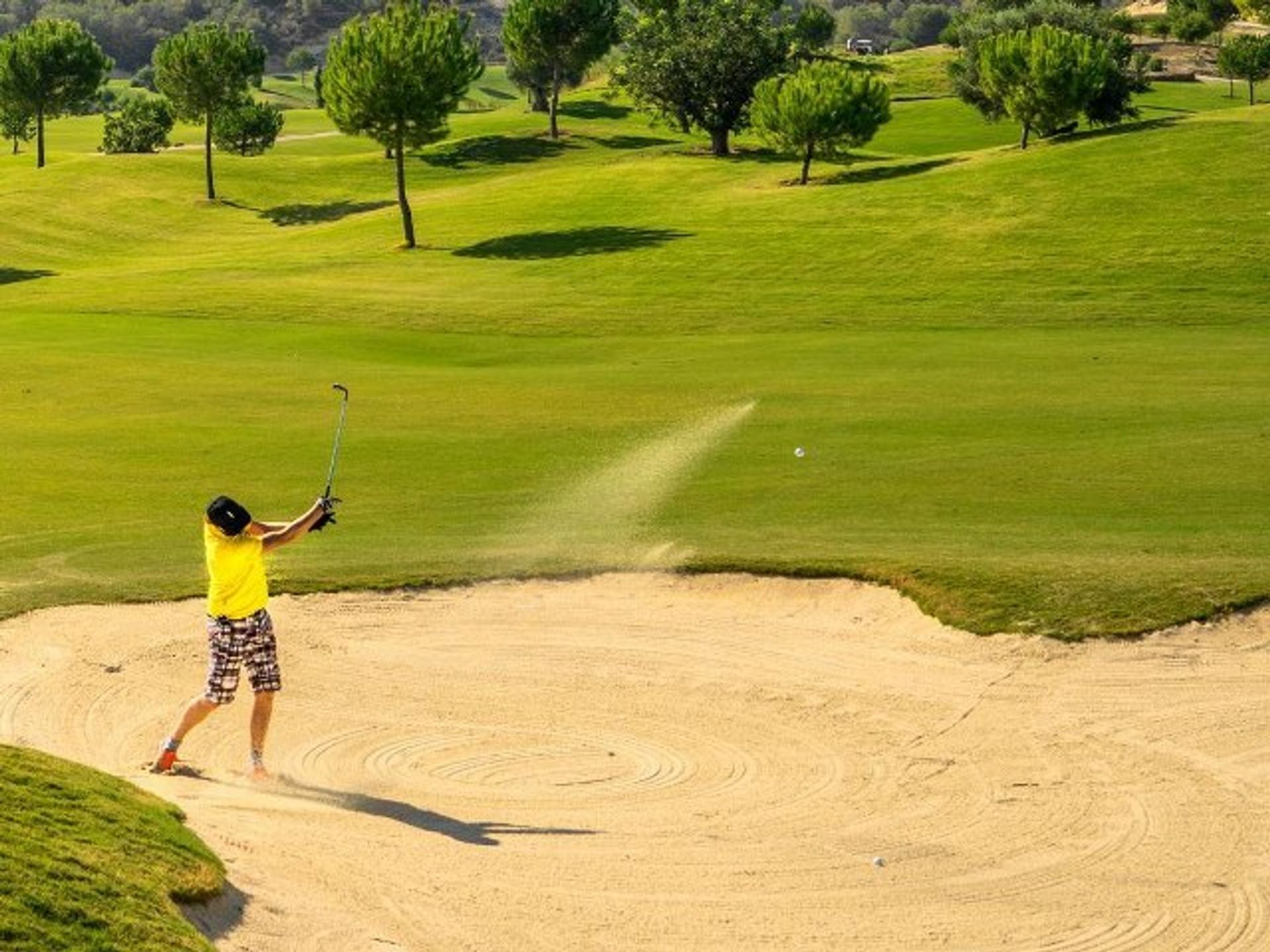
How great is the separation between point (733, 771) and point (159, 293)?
182 feet

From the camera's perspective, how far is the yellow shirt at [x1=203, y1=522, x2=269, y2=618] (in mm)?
18609

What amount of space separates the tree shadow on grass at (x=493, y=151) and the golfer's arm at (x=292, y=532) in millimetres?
102213

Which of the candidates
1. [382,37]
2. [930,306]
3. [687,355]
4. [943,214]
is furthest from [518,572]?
[382,37]

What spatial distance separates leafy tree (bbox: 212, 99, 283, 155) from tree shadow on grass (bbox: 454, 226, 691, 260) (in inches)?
1775

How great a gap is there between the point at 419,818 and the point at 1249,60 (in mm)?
116057

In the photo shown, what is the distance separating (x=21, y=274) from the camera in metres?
83.8

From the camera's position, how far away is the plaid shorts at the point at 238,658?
62.0 feet

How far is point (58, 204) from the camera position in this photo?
102 m

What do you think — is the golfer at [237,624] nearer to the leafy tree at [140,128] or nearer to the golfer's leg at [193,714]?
the golfer's leg at [193,714]

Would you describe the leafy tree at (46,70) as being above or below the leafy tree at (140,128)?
above

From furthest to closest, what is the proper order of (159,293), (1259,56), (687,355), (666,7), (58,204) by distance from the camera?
(666,7) → (1259,56) → (58,204) → (159,293) → (687,355)

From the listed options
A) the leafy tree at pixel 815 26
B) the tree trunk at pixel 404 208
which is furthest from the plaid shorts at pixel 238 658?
the leafy tree at pixel 815 26

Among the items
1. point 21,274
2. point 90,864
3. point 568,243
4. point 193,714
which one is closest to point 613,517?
point 193,714

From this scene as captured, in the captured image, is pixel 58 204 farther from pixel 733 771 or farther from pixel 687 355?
pixel 733 771
